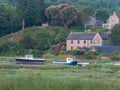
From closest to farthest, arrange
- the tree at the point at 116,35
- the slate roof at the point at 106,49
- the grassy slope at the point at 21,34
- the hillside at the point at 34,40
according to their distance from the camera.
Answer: the slate roof at the point at 106,49
the hillside at the point at 34,40
the tree at the point at 116,35
the grassy slope at the point at 21,34

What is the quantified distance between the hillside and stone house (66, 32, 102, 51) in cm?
117

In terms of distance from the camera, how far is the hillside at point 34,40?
80.1 m

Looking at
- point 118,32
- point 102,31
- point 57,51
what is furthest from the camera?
point 102,31

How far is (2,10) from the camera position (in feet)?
299

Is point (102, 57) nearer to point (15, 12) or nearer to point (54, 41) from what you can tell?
point (54, 41)

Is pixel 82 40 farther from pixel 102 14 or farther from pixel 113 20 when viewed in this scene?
pixel 102 14

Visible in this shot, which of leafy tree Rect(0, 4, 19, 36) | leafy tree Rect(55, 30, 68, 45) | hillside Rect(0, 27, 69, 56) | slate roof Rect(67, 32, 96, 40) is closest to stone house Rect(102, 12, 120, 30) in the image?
hillside Rect(0, 27, 69, 56)

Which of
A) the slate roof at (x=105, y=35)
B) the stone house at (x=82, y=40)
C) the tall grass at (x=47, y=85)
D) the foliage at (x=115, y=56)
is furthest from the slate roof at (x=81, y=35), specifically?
the tall grass at (x=47, y=85)

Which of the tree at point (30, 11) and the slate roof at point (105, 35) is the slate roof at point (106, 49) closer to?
the slate roof at point (105, 35)

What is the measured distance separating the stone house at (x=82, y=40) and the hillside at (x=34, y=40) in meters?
1.17

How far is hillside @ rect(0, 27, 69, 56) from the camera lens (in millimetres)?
80125

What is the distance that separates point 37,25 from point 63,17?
6.30 meters

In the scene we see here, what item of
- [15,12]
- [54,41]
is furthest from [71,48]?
[15,12]

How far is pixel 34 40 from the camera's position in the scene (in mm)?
81625
